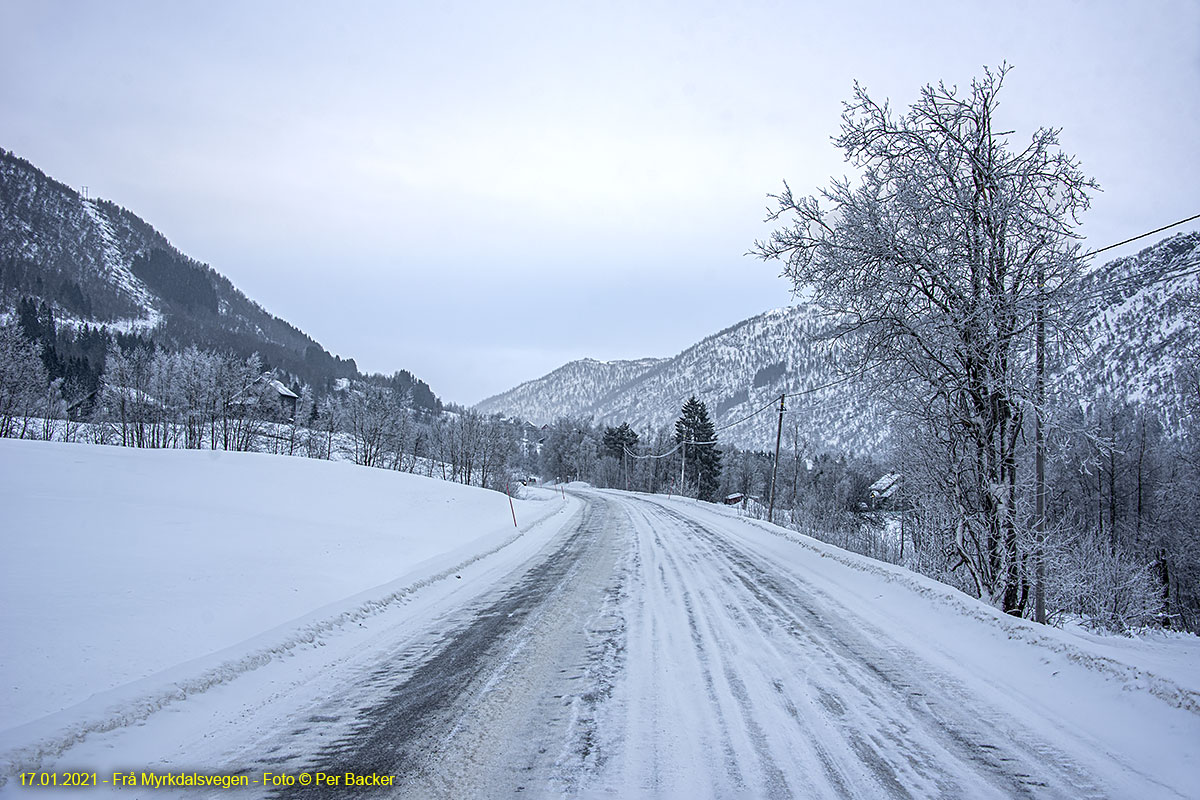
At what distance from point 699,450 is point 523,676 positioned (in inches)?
2297

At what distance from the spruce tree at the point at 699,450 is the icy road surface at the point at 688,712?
53689 mm

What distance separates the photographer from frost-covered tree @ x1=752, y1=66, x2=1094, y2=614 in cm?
860

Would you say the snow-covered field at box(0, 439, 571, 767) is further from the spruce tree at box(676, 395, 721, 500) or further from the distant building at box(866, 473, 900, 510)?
the spruce tree at box(676, 395, 721, 500)

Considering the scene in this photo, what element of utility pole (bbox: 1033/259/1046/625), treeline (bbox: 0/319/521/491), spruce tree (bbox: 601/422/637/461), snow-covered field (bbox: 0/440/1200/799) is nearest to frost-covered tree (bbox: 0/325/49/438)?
treeline (bbox: 0/319/521/491)

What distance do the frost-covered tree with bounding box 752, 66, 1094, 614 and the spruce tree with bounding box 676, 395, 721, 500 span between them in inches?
1997

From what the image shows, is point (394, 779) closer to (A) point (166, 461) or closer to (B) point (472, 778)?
(B) point (472, 778)

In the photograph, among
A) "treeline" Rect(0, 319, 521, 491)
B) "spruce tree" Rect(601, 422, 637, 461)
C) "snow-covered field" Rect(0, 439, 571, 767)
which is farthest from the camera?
"spruce tree" Rect(601, 422, 637, 461)

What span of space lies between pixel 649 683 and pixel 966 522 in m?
8.17

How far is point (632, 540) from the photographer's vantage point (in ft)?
53.0

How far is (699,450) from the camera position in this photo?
6203cm

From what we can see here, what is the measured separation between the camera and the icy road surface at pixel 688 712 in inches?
132

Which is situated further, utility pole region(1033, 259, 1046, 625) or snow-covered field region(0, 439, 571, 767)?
utility pole region(1033, 259, 1046, 625)

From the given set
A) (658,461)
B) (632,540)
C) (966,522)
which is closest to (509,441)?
(658,461)

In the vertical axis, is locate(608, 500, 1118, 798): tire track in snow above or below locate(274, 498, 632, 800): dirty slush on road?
above
